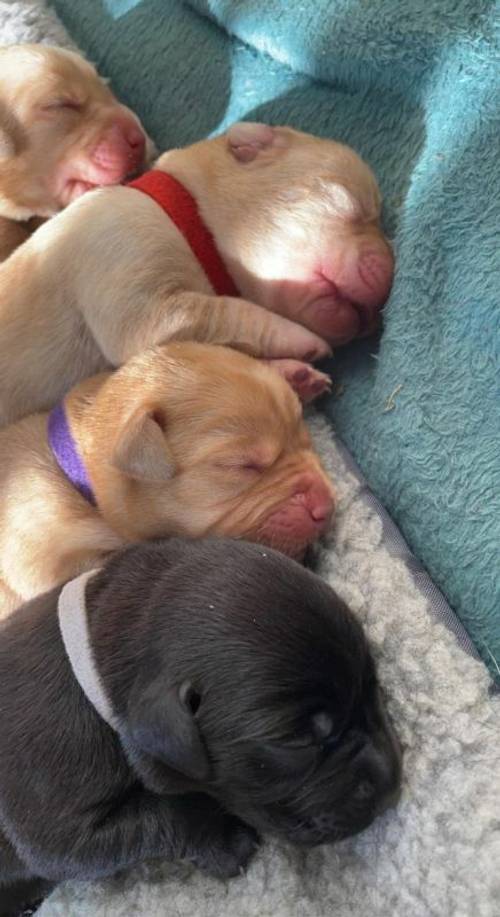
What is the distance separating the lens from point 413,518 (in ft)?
6.57

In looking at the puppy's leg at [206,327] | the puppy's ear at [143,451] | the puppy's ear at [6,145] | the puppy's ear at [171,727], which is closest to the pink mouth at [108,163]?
the puppy's ear at [6,145]

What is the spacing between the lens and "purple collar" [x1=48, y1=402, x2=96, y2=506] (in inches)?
83.0

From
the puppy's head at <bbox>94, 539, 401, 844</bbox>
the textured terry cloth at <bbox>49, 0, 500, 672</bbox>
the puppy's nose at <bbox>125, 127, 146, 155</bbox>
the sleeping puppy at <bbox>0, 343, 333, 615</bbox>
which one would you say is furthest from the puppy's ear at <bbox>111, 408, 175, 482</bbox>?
the puppy's nose at <bbox>125, 127, 146, 155</bbox>

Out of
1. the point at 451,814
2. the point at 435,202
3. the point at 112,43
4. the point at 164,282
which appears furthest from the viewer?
the point at 112,43

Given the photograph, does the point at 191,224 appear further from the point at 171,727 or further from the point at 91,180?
the point at 171,727

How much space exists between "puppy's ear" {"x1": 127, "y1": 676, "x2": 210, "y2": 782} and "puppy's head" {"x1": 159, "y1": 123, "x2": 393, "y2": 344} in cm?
108

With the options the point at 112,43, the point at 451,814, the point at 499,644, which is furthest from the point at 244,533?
the point at 112,43

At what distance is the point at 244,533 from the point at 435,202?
0.86 m

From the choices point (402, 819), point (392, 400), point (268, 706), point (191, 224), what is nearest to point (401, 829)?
point (402, 819)

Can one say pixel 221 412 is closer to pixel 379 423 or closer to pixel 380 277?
pixel 379 423

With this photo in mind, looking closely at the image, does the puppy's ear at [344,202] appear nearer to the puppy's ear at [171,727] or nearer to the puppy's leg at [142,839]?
the puppy's ear at [171,727]

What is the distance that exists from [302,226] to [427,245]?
1.23ft

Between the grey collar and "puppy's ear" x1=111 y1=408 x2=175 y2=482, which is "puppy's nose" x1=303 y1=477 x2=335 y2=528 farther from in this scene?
the grey collar

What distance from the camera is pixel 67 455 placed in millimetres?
2139
